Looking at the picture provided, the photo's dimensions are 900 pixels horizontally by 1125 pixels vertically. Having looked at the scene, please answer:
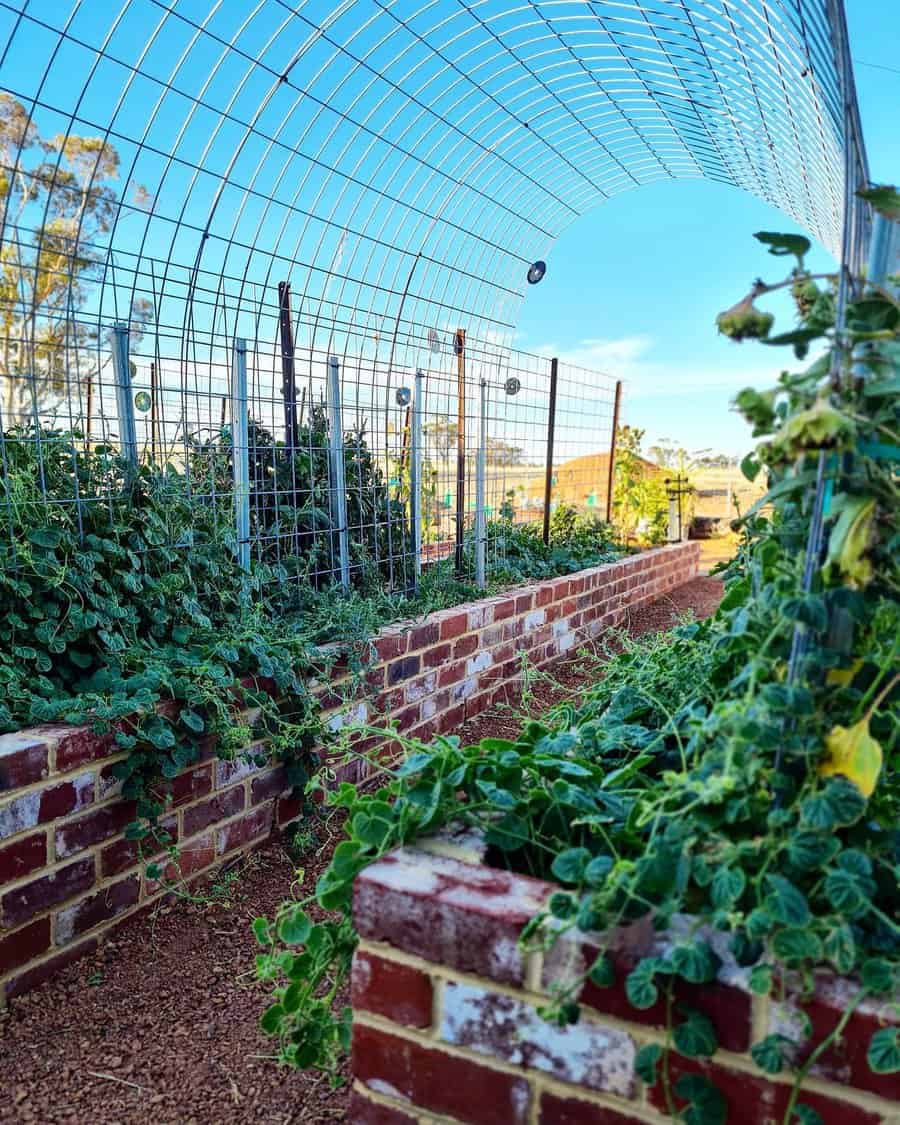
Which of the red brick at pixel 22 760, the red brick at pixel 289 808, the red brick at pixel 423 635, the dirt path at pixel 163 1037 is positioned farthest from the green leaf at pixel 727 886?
the red brick at pixel 423 635

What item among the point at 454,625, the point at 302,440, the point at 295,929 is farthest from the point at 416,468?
the point at 295,929

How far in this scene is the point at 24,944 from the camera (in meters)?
1.84

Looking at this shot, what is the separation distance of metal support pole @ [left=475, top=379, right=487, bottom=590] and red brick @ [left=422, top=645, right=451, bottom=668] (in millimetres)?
1095

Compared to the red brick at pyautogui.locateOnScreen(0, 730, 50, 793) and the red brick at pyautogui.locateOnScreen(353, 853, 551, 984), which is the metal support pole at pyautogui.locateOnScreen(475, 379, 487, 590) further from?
the red brick at pyautogui.locateOnScreen(353, 853, 551, 984)

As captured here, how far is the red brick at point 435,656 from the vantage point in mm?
3438

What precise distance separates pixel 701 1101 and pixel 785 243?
0.93m

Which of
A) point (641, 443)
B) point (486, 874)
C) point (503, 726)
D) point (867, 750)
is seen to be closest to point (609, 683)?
point (486, 874)

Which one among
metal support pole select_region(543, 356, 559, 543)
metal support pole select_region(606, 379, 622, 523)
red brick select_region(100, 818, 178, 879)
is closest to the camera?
red brick select_region(100, 818, 178, 879)

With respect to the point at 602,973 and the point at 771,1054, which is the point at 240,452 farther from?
the point at 771,1054

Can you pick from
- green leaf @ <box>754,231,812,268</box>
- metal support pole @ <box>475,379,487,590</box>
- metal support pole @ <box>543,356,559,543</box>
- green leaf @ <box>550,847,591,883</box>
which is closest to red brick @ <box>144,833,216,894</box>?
green leaf @ <box>550,847,591,883</box>

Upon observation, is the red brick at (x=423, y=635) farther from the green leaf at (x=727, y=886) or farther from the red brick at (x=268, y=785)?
the green leaf at (x=727, y=886)

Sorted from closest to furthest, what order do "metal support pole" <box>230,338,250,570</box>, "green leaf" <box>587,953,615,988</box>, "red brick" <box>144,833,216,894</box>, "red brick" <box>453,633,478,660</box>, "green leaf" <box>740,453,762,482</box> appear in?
"green leaf" <box>587,953,615,988</box> < "green leaf" <box>740,453,762,482</box> < "red brick" <box>144,833,216,894</box> < "metal support pole" <box>230,338,250,570</box> < "red brick" <box>453,633,478,660</box>

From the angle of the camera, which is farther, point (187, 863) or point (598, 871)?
point (187, 863)

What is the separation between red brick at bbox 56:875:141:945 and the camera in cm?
193
